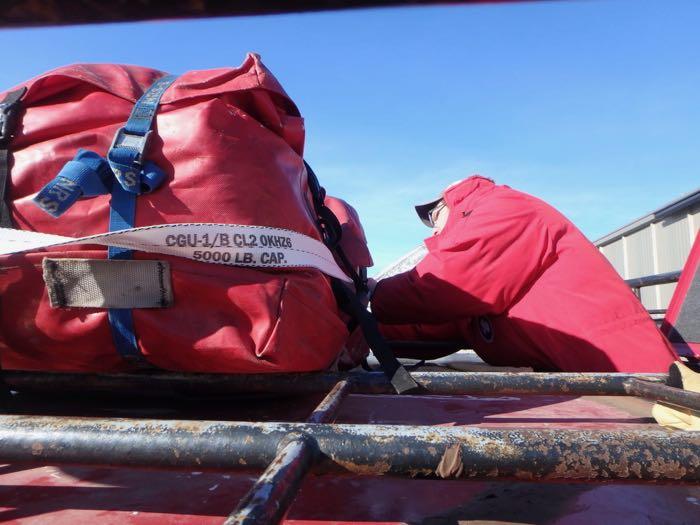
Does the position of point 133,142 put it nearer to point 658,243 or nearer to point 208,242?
point 208,242

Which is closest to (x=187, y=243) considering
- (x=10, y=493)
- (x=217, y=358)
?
(x=217, y=358)

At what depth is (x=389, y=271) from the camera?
14.0 feet

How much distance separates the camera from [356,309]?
4.84ft

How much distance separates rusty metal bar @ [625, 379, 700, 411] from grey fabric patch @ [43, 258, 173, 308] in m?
1.11

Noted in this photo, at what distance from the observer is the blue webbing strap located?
1.10 meters

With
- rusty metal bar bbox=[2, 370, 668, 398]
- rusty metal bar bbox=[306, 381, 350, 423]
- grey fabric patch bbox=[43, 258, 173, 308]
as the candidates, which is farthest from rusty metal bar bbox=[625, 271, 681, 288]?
grey fabric patch bbox=[43, 258, 173, 308]

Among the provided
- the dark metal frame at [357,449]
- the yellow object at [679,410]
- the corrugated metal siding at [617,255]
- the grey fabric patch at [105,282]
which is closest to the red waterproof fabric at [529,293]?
the yellow object at [679,410]

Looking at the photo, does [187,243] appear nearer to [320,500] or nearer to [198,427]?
[198,427]

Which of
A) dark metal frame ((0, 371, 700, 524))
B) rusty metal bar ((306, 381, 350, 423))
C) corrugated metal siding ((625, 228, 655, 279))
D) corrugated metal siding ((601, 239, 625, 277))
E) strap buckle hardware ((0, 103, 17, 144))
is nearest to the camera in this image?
dark metal frame ((0, 371, 700, 524))

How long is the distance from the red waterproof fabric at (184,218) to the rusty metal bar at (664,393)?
0.75 meters

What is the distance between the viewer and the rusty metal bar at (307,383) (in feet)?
4.09

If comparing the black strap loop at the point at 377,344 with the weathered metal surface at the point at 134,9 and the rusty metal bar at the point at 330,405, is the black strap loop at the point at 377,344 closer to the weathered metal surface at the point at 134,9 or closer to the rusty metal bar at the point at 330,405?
the rusty metal bar at the point at 330,405

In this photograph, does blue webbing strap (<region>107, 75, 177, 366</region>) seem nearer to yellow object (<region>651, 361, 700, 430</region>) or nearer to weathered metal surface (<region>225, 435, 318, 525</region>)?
weathered metal surface (<region>225, 435, 318, 525</region>)

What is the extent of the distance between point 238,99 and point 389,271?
122 inches
